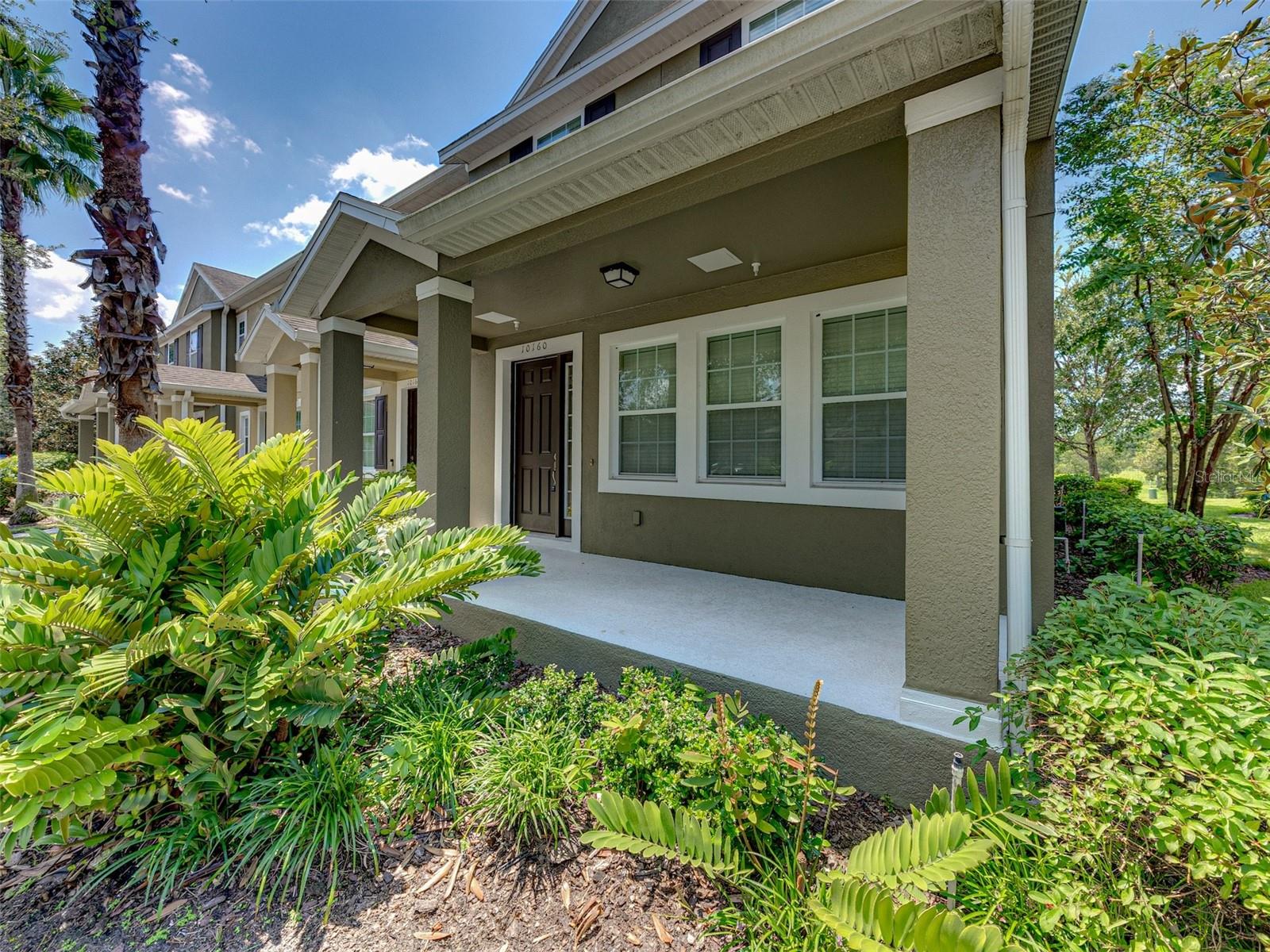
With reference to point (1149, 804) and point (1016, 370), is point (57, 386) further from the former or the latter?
point (1149, 804)

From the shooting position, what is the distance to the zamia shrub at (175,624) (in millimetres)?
1990

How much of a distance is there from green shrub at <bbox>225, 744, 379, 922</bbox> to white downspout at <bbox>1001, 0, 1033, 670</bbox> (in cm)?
290

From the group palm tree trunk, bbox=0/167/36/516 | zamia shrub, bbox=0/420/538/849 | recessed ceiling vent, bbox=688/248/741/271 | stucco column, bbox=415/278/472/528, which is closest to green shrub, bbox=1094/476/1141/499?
recessed ceiling vent, bbox=688/248/741/271

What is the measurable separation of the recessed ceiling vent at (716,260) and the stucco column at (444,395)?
2.12 metres

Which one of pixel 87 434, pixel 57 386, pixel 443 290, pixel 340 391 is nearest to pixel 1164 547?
pixel 443 290

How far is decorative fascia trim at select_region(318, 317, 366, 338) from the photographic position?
596 cm

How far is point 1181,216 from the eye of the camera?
6.45 metres

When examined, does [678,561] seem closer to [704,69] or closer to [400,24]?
[704,69]

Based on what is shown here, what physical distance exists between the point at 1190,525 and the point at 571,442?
6.51 m

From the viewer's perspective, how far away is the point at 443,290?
4.77 m

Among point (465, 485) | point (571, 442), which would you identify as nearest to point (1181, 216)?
point (571, 442)

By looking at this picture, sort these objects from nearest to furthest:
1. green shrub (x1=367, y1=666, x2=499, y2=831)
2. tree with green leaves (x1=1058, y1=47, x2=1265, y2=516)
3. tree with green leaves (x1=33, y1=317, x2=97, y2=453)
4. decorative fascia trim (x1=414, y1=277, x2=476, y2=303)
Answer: green shrub (x1=367, y1=666, x2=499, y2=831) < decorative fascia trim (x1=414, y1=277, x2=476, y2=303) < tree with green leaves (x1=1058, y1=47, x2=1265, y2=516) < tree with green leaves (x1=33, y1=317, x2=97, y2=453)

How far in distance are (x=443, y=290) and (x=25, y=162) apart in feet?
37.3

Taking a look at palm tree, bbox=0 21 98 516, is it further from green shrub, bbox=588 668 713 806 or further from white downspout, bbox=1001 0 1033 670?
white downspout, bbox=1001 0 1033 670
